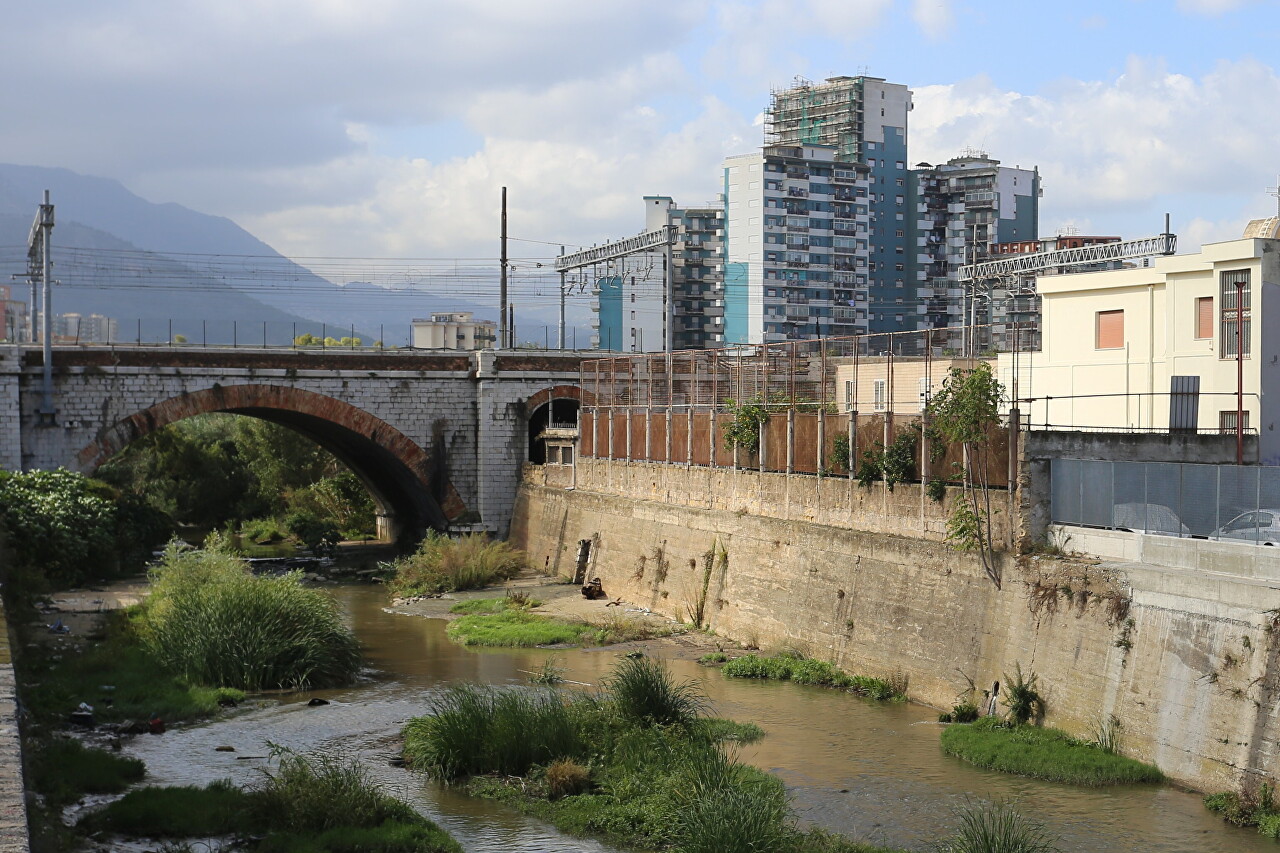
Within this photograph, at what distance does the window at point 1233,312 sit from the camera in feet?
91.7

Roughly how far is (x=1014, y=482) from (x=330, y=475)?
3914 centimetres

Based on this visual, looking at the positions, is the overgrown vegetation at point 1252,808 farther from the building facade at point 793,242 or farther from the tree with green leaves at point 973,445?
the building facade at point 793,242

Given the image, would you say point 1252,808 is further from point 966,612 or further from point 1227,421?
point 1227,421

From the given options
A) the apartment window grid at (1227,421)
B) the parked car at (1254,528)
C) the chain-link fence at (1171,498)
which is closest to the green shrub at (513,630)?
the chain-link fence at (1171,498)

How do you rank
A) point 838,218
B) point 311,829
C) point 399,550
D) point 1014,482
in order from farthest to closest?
point 838,218
point 399,550
point 1014,482
point 311,829

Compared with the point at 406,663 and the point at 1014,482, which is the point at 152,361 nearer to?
the point at 406,663

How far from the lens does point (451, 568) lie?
37.4 m

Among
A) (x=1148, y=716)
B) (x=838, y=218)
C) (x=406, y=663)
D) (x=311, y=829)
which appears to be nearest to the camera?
(x=311, y=829)

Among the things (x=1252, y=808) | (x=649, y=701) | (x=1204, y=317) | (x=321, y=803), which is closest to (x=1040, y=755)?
(x=1252, y=808)

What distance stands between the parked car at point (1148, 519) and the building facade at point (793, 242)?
7554 centimetres

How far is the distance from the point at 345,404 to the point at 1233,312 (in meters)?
26.0

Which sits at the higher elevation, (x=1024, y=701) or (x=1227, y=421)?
(x=1227, y=421)

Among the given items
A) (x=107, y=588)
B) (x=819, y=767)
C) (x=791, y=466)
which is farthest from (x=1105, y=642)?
(x=107, y=588)

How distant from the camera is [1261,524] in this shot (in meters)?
17.6
